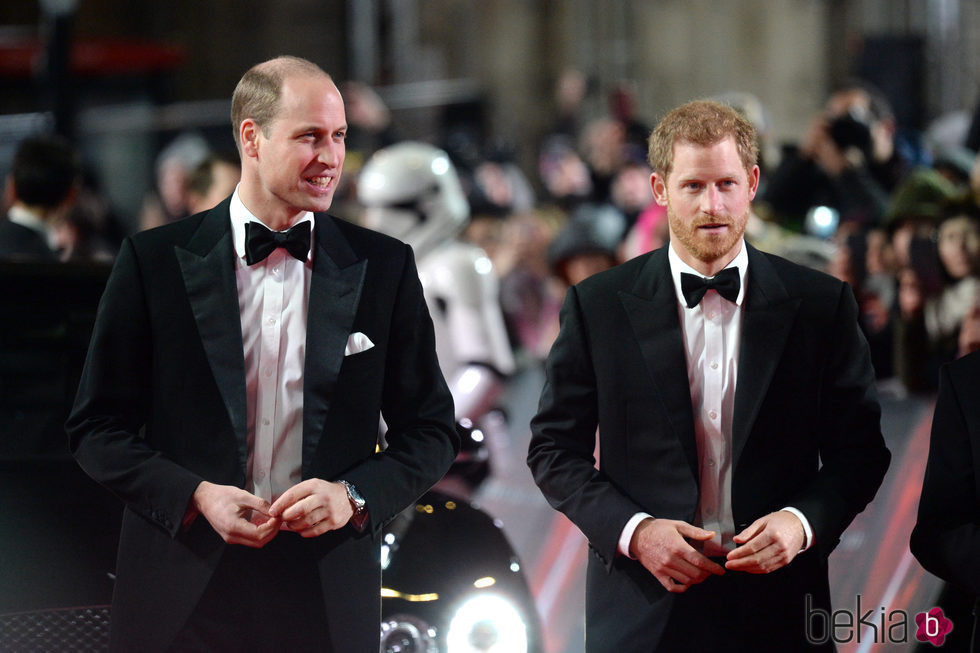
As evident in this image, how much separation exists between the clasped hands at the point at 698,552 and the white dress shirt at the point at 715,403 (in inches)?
3.2

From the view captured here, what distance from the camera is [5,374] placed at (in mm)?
4293

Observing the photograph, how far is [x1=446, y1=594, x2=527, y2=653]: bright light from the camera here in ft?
12.5

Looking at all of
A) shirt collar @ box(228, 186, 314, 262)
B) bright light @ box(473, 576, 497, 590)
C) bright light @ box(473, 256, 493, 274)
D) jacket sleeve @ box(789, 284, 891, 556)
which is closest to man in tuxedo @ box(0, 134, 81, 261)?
bright light @ box(473, 256, 493, 274)

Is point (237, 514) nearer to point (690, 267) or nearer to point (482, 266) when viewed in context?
point (690, 267)

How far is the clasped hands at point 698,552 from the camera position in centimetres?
296

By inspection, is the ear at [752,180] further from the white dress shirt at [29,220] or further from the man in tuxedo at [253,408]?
the white dress shirt at [29,220]

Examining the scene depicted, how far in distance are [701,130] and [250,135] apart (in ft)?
3.14

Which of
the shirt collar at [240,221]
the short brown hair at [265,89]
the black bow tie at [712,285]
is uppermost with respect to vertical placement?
the short brown hair at [265,89]

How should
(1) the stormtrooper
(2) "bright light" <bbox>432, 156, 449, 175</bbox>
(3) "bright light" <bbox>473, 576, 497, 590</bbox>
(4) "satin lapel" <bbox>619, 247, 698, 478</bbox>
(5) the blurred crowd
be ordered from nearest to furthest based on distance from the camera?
1. (4) "satin lapel" <bbox>619, 247, 698, 478</bbox>
2. (3) "bright light" <bbox>473, 576, 497, 590</bbox>
3. (1) the stormtrooper
4. (5) the blurred crowd
5. (2) "bright light" <bbox>432, 156, 449, 175</bbox>

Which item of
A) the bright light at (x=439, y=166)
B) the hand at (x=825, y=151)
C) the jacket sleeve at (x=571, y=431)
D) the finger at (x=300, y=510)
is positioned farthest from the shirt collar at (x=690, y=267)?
the hand at (x=825, y=151)

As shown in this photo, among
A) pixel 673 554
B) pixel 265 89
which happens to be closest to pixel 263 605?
pixel 673 554

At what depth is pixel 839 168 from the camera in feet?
26.4

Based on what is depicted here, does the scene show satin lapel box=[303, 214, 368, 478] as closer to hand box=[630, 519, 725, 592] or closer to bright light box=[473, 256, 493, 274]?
hand box=[630, 519, 725, 592]

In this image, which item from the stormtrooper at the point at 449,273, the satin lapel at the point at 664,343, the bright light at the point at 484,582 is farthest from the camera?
the stormtrooper at the point at 449,273
